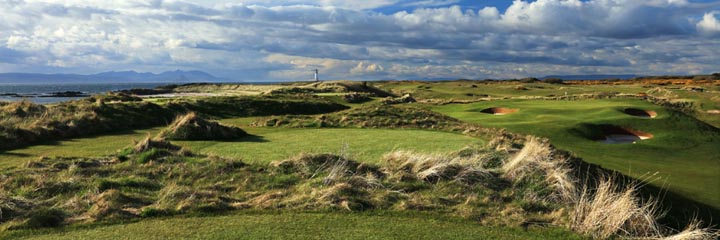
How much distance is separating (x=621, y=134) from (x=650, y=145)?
12.6ft

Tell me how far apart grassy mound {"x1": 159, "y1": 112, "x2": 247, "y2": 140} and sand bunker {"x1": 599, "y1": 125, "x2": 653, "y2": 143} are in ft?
60.4

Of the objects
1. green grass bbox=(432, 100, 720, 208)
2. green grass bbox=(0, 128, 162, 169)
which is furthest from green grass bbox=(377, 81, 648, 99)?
green grass bbox=(0, 128, 162, 169)

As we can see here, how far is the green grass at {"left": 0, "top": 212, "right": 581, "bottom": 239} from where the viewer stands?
5835 mm

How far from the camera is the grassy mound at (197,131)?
1399 centimetres

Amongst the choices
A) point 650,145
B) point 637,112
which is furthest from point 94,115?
point 637,112

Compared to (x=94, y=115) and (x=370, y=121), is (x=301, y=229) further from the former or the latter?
(x=94, y=115)

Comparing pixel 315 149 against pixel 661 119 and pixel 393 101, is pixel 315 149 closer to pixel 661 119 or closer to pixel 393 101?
pixel 661 119

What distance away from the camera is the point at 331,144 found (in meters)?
12.6

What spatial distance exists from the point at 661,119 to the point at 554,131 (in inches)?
307

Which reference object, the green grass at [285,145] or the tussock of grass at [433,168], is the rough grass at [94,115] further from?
the tussock of grass at [433,168]

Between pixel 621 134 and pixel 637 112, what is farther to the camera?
pixel 637 112

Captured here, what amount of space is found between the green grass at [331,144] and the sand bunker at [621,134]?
13.2 m

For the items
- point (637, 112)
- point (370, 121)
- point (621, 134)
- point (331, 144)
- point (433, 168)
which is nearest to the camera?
point (433, 168)

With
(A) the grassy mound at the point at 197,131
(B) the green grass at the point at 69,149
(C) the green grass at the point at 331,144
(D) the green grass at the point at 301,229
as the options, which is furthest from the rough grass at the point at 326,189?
(A) the grassy mound at the point at 197,131
